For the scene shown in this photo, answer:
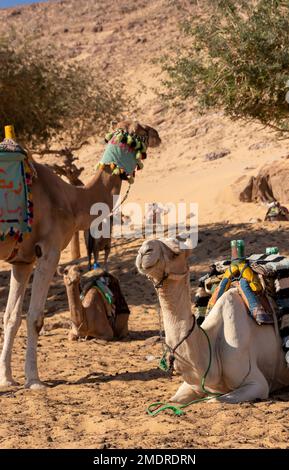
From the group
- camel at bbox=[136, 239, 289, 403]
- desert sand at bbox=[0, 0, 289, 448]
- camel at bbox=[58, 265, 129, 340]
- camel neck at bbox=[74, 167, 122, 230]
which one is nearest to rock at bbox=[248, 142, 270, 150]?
desert sand at bbox=[0, 0, 289, 448]

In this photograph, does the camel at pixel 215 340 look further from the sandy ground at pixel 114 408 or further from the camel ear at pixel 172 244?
the sandy ground at pixel 114 408

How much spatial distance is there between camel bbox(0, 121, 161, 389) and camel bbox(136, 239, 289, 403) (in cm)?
201

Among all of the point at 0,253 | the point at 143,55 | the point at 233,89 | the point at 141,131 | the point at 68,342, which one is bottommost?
the point at 68,342

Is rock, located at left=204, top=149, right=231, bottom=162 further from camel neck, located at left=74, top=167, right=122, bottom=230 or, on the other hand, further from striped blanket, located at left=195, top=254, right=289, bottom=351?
striped blanket, located at left=195, top=254, right=289, bottom=351

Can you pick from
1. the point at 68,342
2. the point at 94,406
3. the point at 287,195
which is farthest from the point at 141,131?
the point at 287,195

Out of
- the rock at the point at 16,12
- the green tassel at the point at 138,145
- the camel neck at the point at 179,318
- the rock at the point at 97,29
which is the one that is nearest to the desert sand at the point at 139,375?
the camel neck at the point at 179,318

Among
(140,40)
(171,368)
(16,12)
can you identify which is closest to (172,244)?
(171,368)

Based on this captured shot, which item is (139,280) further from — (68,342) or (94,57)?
(94,57)

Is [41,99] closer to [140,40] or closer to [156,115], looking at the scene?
[156,115]

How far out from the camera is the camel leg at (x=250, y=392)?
5.12 meters

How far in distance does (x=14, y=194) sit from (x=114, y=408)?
7.68ft

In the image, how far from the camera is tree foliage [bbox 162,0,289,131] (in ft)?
43.5
